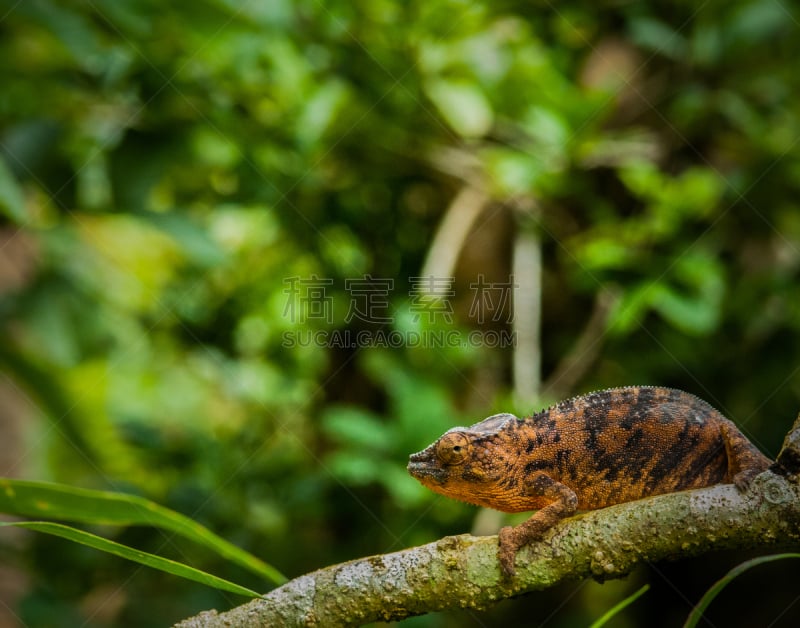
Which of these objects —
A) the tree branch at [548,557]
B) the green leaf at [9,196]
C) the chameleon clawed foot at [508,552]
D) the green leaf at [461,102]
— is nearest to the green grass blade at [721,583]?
the tree branch at [548,557]

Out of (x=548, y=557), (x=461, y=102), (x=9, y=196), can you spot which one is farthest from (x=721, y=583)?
(x=461, y=102)

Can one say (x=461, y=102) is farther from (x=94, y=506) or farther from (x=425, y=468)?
(x=94, y=506)

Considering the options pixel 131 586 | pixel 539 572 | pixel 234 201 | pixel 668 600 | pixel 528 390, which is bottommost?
pixel 668 600

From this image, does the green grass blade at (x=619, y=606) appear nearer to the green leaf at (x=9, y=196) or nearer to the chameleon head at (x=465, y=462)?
the chameleon head at (x=465, y=462)

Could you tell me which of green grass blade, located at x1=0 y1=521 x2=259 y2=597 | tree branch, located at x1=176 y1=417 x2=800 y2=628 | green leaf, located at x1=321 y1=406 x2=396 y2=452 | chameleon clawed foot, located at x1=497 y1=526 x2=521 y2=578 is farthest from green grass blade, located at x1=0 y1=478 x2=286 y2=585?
green leaf, located at x1=321 y1=406 x2=396 y2=452

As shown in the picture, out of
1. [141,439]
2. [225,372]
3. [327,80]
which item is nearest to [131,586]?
[141,439]

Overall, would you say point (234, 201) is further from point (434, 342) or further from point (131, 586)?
point (131, 586)
